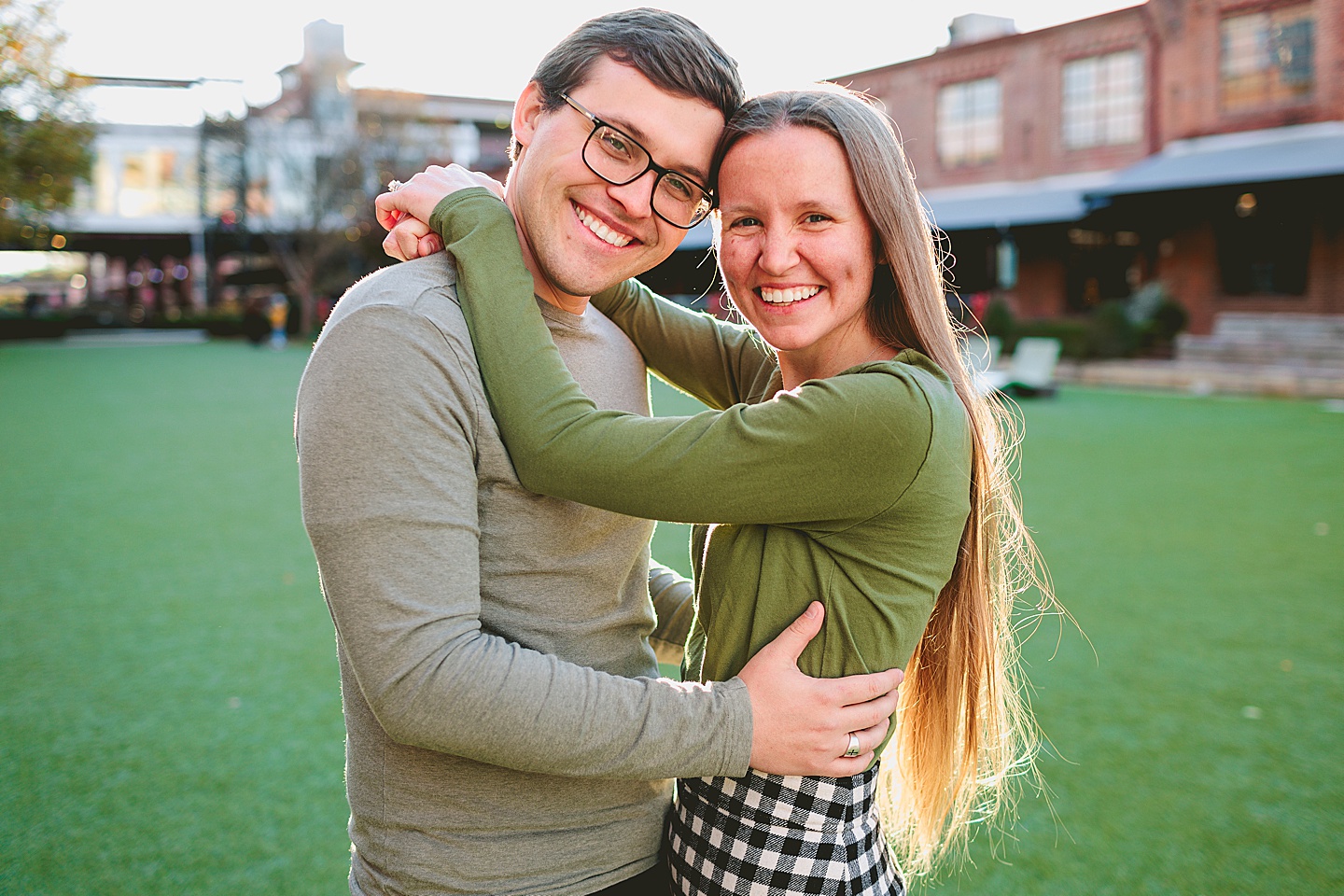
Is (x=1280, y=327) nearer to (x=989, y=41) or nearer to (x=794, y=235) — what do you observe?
(x=989, y=41)

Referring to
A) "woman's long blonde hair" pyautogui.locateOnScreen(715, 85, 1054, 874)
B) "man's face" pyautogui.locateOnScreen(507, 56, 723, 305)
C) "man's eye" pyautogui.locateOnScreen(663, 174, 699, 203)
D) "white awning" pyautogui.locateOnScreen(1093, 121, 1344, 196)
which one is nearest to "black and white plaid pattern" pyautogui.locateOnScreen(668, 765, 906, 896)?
"woman's long blonde hair" pyautogui.locateOnScreen(715, 85, 1054, 874)

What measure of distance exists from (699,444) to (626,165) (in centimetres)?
55

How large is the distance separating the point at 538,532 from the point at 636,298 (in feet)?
Result: 2.65

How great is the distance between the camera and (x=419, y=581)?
4.10ft

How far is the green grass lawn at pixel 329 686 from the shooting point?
331 cm

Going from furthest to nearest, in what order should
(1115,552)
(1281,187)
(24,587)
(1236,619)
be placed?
1. (1281,187)
2. (1115,552)
3. (24,587)
4. (1236,619)

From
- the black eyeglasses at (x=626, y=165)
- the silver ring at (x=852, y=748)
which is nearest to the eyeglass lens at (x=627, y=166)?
the black eyeglasses at (x=626, y=165)

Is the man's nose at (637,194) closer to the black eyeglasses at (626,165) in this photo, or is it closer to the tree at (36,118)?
the black eyeglasses at (626,165)

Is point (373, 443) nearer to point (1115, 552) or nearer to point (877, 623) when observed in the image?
point (877, 623)

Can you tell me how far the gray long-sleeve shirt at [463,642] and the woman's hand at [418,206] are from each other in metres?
0.10

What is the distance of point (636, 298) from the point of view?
7.04 feet

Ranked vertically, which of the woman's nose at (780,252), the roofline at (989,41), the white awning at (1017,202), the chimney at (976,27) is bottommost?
the woman's nose at (780,252)

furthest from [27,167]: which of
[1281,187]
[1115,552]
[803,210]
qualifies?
[1281,187]

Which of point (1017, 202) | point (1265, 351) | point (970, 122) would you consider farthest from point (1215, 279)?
point (970, 122)
